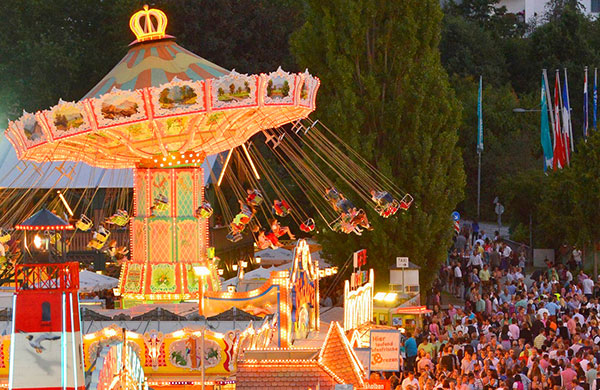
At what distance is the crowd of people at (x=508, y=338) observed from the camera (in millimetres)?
23984

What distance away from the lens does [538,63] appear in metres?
74.4

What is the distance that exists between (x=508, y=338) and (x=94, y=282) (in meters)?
12.4

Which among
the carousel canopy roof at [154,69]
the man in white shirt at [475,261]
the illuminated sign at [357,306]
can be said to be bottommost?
the illuminated sign at [357,306]

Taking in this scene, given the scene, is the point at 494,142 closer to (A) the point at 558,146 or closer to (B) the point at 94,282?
(A) the point at 558,146

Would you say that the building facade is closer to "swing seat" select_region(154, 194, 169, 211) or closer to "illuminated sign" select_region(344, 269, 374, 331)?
"swing seat" select_region(154, 194, 169, 211)

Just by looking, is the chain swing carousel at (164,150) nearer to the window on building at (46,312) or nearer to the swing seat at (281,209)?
the swing seat at (281,209)

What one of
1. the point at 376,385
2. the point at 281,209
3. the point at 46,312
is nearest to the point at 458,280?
the point at 281,209

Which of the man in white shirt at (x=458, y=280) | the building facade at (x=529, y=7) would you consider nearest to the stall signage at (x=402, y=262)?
the man in white shirt at (x=458, y=280)

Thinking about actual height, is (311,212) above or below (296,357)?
above

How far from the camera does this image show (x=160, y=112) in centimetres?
2814

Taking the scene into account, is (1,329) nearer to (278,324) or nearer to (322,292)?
(278,324)

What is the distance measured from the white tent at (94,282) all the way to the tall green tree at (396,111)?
6046 millimetres

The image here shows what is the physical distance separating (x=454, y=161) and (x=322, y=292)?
16.7ft

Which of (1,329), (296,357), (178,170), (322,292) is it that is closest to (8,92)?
(322,292)
